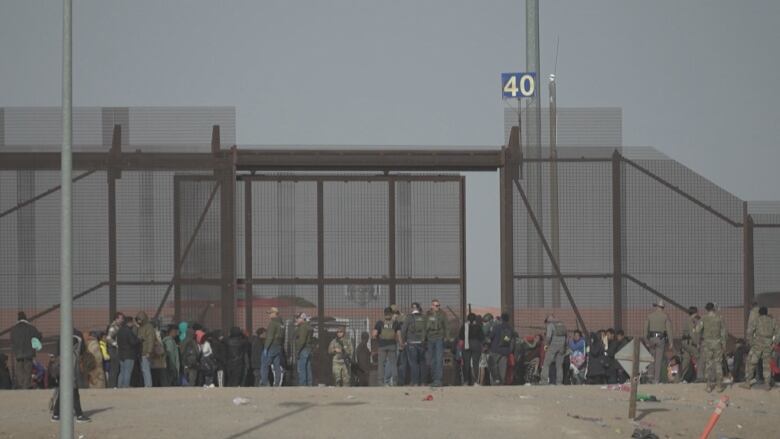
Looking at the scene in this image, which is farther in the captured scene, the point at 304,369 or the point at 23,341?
the point at 304,369

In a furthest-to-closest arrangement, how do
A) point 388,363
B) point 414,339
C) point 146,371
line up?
point 388,363, point 414,339, point 146,371

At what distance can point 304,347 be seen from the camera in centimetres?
2939

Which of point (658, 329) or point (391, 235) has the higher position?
point (391, 235)

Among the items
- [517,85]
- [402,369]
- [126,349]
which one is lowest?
[402,369]

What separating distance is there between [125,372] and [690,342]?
1040 centimetres

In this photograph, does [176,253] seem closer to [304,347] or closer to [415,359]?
[304,347]

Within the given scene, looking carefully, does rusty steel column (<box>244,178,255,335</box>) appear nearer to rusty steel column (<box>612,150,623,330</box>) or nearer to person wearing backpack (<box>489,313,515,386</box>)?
person wearing backpack (<box>489,313,515,386</box>)

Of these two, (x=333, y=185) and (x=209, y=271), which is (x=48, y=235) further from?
(x=333, y=185)

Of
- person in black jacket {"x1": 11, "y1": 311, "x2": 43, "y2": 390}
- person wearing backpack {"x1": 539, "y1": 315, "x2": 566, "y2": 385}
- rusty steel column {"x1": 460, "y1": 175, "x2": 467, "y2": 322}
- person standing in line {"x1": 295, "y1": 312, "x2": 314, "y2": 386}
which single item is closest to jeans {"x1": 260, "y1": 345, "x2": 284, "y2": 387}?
person standing in line {"x1": 295, "y1": 312, "x2": 314, "y2": 386}

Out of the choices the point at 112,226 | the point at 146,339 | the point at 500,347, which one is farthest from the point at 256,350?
the point at 500,347

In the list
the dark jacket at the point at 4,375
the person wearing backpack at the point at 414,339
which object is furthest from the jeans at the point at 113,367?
the person wearing backpack at the point at 414,339

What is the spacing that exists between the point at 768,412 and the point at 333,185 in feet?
31.2

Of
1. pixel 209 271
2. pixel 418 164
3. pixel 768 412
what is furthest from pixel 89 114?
pixel 768 412

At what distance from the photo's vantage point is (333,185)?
3091 cm
